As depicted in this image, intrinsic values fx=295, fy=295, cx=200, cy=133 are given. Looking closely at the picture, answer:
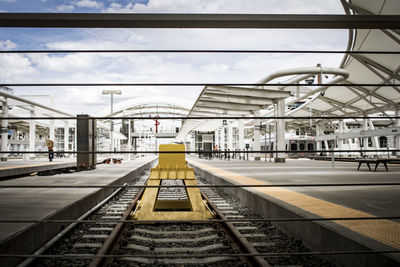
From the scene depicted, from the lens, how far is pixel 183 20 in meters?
1.97

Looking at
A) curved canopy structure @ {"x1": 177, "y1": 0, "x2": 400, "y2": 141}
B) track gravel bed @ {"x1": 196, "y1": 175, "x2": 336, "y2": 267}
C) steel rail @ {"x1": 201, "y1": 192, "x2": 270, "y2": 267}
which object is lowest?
track gravel bed @ {"x1": 196, "y1": 175, "x2": 336, "y2": 267}

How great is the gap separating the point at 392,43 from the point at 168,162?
1960 cm

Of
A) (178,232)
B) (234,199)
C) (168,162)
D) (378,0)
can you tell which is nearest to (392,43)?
(378,0)

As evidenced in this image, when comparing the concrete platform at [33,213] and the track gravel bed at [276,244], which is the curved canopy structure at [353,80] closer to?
the concrete platform at [33,213]

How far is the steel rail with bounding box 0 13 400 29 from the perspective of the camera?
197cm

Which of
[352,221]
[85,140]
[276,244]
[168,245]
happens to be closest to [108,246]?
[168,245]

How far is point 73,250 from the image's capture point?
12.3 feet

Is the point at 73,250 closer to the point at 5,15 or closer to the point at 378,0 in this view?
the point at 5,15

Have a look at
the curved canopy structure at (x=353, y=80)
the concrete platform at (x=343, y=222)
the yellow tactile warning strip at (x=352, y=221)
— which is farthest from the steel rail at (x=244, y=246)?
the curved canopy structure at (x=353, y=80)

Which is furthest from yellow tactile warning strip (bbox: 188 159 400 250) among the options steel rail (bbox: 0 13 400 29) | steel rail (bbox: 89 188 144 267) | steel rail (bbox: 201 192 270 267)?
steel rail (bbox: 89 188 144 267)

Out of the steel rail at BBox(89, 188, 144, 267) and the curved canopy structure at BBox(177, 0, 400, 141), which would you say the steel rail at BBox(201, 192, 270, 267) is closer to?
the steel rail at BBox(89, 188, 144, 267)

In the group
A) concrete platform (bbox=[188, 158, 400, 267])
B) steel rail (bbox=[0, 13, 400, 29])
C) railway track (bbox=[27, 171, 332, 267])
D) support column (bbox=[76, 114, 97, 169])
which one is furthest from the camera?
support column (bbox=[76, 114, 97, 169])

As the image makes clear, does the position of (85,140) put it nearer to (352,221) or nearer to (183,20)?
(352,221)

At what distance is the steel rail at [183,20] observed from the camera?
1971mm
